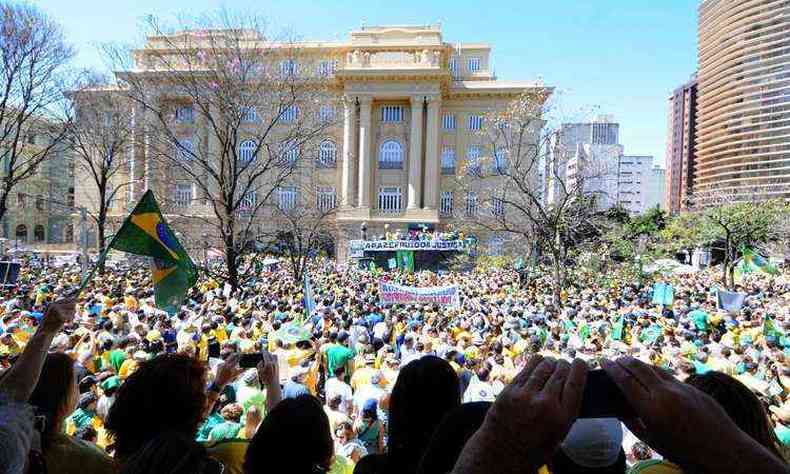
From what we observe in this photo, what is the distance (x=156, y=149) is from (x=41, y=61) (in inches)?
288

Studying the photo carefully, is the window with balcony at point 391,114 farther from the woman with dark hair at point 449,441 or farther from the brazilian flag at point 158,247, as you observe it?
the woman with dark hair at point 449,441

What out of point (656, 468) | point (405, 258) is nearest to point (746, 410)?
point (656, 468)

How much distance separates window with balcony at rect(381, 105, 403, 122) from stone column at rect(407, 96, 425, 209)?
6.68 feet

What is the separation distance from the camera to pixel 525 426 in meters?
0.82

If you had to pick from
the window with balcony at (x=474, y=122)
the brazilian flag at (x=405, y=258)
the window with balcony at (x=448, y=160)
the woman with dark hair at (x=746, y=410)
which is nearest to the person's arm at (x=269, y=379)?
the woman with dark hair at (x=746, y=410)

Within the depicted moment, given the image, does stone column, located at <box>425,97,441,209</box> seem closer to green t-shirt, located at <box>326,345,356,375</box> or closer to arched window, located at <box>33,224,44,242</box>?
green t-shirt, located at <box>326,345,356,375</box>

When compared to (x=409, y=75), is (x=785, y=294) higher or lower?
lower

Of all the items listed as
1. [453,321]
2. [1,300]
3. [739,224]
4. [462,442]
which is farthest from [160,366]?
[739,224]

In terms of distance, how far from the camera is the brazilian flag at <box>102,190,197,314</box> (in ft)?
15.8

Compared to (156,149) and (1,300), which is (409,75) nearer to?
(156,149)

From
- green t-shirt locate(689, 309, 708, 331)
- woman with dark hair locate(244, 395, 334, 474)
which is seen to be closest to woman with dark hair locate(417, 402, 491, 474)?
woman with dark hair locate(244, 395, 334, 474)

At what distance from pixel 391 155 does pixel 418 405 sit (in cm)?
4877

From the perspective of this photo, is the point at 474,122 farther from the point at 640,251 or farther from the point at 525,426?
the point at 525,426

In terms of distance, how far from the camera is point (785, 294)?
24.2m
